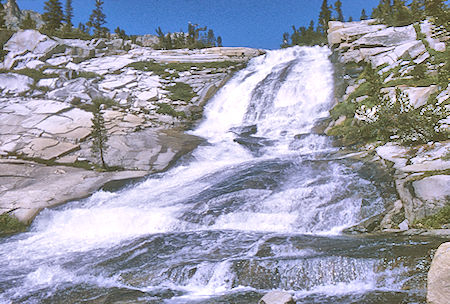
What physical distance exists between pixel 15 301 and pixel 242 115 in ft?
63.4

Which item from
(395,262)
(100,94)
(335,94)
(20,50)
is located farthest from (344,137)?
(20,50)

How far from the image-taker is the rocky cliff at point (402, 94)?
823cm

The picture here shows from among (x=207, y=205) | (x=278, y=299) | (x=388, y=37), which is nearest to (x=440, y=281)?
(x=278, y=299)

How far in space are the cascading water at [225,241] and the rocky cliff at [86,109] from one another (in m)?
1.83

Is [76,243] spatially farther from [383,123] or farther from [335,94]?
[335,94]

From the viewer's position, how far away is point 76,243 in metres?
10.4

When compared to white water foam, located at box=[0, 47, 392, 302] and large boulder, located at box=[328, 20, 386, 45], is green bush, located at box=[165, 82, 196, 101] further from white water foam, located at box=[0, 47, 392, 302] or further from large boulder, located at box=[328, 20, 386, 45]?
large boulder, located at box=[328, 20, 386, 45]

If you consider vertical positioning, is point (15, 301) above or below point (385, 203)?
below

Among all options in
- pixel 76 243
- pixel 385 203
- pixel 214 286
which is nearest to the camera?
pixel 214 286

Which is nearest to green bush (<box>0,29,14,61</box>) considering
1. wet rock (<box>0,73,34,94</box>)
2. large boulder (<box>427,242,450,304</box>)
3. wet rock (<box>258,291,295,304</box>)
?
wet rock (<box>0,73,34,94</box>)

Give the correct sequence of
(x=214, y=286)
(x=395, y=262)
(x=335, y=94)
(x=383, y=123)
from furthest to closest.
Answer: (x=335, y=94) < (x=383, y=123) < (x=214, y=286) < (x=395, y=262)

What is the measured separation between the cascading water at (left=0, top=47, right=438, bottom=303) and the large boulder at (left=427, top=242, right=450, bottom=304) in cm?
100

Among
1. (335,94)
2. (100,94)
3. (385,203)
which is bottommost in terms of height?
(385,203)

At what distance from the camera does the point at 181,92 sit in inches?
1101
